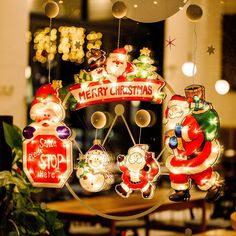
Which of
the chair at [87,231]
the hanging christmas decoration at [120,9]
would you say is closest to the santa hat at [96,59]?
the hanging christmas decoration at [120,9]

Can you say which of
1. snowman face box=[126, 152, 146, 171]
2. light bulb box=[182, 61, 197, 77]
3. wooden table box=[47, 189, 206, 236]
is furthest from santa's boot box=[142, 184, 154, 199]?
wooden table box=[47, 189, 206, 236]

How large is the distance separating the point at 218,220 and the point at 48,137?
132 inches

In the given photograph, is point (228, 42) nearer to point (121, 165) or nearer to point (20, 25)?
point (121, 165)

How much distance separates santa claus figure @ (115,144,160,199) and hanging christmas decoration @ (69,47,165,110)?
0.32 metres

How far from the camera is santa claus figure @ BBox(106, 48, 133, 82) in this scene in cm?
368

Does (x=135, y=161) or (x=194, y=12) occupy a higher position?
(x=194, y=12)

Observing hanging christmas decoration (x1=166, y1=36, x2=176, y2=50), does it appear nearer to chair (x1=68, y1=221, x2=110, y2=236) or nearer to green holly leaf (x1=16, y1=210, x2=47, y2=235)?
green holly leaf (x1=16, y1=210, x2=47, y2=235)

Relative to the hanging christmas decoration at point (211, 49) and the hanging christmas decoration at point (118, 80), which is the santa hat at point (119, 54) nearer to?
the hanging christmas decoration at point (118, 80)

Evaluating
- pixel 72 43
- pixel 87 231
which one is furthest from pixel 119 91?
pixel 87 231

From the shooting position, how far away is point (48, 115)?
391 cm

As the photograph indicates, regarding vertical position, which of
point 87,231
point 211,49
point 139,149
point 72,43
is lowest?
point 87,231

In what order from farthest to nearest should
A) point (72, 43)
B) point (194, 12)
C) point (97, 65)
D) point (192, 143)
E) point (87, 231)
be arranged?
point (87, 231) → point (72, 43) → point (97, 65) → point (194, 12) → point (192, 143)

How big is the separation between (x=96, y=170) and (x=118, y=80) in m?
0.56

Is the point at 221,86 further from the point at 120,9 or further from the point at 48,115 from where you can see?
the point at 48,115
